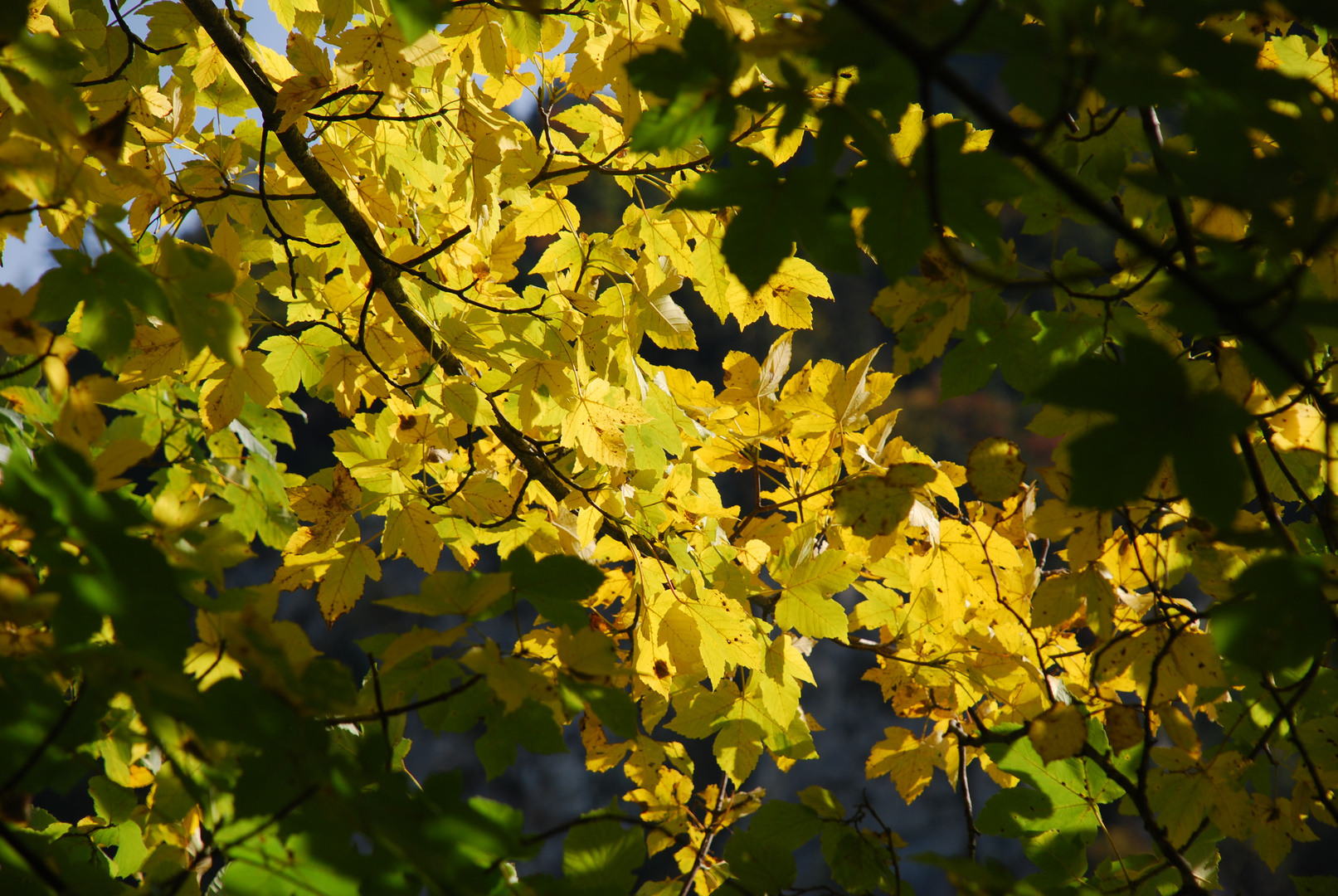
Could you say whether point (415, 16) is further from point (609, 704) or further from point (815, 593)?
point (815, 593)

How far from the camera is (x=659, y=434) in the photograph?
1.80 meters

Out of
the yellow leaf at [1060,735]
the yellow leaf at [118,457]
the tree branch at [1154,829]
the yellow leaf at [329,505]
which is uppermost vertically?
the yellow leaf at [118,457]

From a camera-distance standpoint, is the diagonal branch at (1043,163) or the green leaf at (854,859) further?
the green leaf at (854,859)

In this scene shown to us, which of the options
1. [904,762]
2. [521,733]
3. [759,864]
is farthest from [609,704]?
[904,762]

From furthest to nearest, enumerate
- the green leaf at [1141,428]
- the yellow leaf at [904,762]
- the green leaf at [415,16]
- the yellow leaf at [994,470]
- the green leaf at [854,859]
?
the yellow leaf at [904,762] → the yellow leaf at [994,470] → the green leaf at [854,859] → the green leaf at [415,16] → the green leaf at [1141,428]

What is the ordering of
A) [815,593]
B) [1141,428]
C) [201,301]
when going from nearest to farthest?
[1141,428] → [201,301] → [815,593]

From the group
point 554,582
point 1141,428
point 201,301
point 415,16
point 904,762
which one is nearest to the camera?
point 1141,428

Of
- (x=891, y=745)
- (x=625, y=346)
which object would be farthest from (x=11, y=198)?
(x=891, y=745)

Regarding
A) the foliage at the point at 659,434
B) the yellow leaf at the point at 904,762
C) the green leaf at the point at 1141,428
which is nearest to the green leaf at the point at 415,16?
the foliage at the point at 659,434

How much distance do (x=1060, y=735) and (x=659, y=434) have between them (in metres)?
1.02

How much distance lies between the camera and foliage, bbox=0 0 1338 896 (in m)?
0.68

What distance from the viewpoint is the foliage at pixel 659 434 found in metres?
0.68

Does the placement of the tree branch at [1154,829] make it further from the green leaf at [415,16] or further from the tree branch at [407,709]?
the green leaf at [415,16]

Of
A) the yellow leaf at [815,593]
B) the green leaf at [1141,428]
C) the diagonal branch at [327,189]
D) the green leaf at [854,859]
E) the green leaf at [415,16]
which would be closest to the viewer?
the green leaf at [1141,428]
